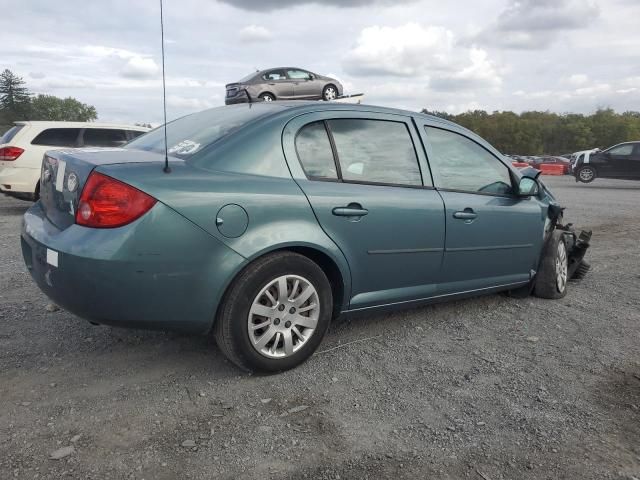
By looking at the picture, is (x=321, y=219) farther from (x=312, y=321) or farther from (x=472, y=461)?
(x=472, y=461)

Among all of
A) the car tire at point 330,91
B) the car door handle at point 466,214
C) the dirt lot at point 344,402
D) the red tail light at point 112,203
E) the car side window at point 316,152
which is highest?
the car tire at point 330,91

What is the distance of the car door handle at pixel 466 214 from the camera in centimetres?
385

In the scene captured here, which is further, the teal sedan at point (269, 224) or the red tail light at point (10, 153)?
the red tail light at point (10, 153)

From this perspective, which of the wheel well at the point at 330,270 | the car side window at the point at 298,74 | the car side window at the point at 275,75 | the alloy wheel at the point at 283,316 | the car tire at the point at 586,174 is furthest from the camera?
the car tire at the point at 586,174

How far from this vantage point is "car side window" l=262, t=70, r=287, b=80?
15.2m

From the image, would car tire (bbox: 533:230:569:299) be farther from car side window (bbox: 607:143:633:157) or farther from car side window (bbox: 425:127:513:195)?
car side window (bbox: 607:143:633:157)

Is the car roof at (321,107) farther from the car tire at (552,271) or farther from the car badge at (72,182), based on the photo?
the car tire at (552,271)

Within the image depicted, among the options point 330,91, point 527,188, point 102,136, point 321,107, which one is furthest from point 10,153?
point 330,91

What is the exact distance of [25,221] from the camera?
3330mm

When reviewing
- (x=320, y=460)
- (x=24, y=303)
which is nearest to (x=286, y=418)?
(x=320, y=460)

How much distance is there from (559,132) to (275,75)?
96483mm

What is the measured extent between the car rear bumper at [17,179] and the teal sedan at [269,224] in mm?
6765

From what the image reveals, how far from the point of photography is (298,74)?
15.7 m

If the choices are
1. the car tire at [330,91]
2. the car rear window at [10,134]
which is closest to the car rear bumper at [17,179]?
the car rear window at [10,134]
